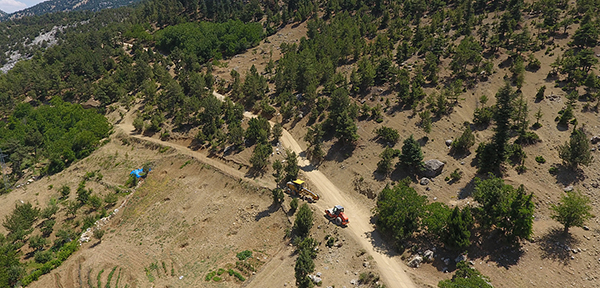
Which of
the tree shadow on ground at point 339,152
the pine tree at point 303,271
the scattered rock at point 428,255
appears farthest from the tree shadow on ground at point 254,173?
the scattered rock at point 428,255

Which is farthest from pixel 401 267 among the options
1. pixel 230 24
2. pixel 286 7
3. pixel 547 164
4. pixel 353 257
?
pixel 286 7

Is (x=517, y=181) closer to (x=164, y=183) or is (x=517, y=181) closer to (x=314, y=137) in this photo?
(x=314, y=137)

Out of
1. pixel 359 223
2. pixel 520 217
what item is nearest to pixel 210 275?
pixel 359 223

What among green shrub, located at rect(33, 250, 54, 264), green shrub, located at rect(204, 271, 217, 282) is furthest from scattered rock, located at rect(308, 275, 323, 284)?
green shrub, located at rect(33, 250, 54, 264)

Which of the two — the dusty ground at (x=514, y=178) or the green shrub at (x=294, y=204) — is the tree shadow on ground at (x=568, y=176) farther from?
the green shrub at (x=294, y=204)

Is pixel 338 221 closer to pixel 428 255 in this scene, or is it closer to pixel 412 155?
pixel 428 255
